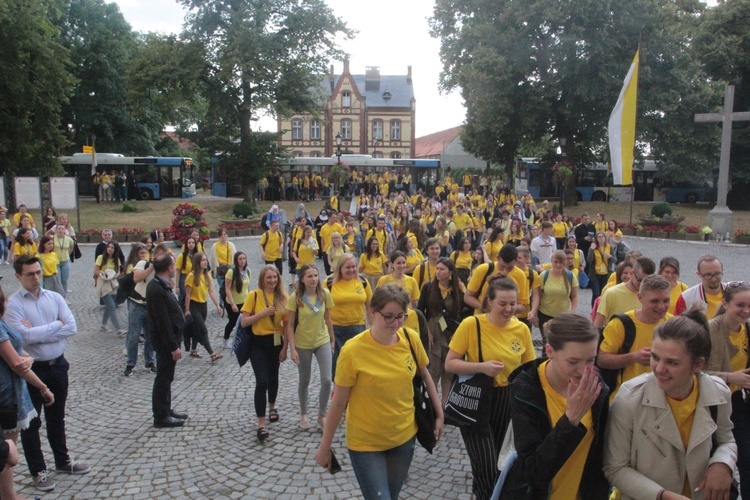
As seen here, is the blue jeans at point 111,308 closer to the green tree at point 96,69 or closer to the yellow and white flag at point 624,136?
the yellow and white flag at point 624,136

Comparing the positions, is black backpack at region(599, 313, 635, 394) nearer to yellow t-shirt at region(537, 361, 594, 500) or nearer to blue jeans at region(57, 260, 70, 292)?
yellow t-shirt at region(537, 361, 594, 500)

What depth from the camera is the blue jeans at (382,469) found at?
3.30 meters

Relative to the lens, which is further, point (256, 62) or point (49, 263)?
point (256, 62)

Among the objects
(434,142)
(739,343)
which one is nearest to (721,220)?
(739,343)

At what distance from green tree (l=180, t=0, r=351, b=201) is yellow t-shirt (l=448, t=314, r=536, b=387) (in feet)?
91.3

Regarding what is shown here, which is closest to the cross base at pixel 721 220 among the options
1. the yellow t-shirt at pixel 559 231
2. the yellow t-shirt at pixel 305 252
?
the yellow t-shirt at pixel 559 231

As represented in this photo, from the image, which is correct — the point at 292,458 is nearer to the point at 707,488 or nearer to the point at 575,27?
the point at 707,488

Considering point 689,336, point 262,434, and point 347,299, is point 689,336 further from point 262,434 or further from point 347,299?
point 262,434

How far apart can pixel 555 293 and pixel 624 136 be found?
5763 mm

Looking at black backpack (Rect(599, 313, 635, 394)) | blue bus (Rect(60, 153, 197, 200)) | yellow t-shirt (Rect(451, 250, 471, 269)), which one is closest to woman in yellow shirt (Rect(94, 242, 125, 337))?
yellow t-shirt (Rect(451, 250, 471, 269))

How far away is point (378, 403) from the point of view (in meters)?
3.36

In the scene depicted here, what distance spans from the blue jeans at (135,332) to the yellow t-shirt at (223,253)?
2.51 metres

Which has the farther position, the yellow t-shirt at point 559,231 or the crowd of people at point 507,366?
the yellow t-shirt at point 559,231

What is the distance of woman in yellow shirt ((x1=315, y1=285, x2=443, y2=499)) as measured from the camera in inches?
131
